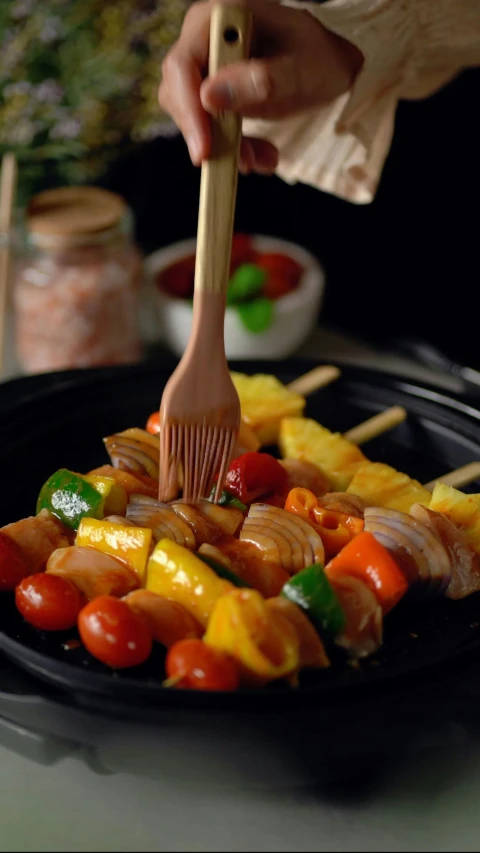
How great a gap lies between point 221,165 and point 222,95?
0.10 m

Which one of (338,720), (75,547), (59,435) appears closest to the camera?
(338,720)

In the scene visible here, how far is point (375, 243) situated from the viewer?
288cm

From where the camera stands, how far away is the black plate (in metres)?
1.17

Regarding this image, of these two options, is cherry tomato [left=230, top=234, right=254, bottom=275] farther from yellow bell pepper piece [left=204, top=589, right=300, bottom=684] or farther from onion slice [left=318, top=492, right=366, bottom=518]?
yellow bell pepper piece [left=204, top=589, right=300, bottom=684]

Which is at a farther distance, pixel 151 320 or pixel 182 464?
pixel 151 320

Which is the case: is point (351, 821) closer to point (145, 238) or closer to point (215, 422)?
point (215, 422)

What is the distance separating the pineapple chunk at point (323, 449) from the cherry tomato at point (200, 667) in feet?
1.88

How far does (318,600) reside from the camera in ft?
4.10

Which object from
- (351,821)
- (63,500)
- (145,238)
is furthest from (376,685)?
(145,238)

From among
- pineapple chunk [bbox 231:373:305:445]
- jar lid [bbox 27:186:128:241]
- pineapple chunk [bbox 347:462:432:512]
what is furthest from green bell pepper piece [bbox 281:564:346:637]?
jar lid [bbox 27:186:128:241]

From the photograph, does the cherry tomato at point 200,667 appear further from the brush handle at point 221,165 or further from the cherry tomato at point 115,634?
the brush handle at point 221,165

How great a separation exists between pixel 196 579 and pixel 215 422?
0.30 m

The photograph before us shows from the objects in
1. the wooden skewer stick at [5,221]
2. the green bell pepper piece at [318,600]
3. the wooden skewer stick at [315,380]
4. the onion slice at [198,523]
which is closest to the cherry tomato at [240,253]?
the wooden skewer stick at [5,221]

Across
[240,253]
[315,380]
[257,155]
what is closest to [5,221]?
[240,253]
